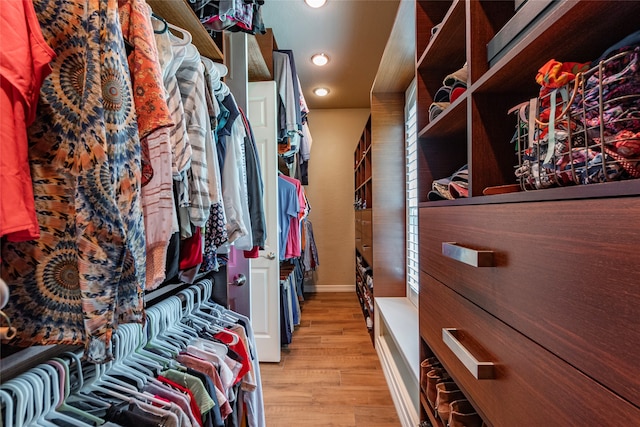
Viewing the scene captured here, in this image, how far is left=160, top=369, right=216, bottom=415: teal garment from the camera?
836 mm

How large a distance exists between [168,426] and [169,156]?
622mm

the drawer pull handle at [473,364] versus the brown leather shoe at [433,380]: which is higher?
the drawer pull handle at [473,364]

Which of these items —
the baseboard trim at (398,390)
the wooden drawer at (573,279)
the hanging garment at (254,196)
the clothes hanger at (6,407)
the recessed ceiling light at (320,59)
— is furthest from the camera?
the recessed ceiling light at (320,59)

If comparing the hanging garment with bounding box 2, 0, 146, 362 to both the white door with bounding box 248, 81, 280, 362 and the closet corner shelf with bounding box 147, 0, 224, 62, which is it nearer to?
the closet corner shelf with bounding box 147, 0, 224, 62

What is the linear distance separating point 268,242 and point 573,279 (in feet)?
6.43

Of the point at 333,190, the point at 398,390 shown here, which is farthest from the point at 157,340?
the point at 333,190

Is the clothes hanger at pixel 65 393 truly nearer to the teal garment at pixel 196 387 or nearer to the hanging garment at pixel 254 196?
the teal garment at pixel 196 387

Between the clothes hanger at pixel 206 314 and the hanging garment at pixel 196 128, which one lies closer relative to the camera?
the hanging garment at pixel 196 128

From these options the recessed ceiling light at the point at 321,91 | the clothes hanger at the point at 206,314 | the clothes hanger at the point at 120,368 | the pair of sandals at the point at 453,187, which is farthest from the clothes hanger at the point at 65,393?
the recessed ceiling light at the point at 321,91

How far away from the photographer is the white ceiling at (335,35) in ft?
6.97

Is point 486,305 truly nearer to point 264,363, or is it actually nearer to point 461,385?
point 461,385

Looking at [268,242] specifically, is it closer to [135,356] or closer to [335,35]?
[135,356]

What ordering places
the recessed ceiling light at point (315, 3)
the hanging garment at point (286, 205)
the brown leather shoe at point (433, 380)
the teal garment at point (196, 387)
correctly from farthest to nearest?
1. the hanging garment at point (286, 205)
2. the recessed ceiling light at point (315, 3)
3. the brown leather shoe at point (433, 380)
4. the teal garment at point (196, 387)

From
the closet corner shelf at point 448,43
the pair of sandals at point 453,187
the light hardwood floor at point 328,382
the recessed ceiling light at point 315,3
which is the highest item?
the recessed ceiling light at point 315,3
